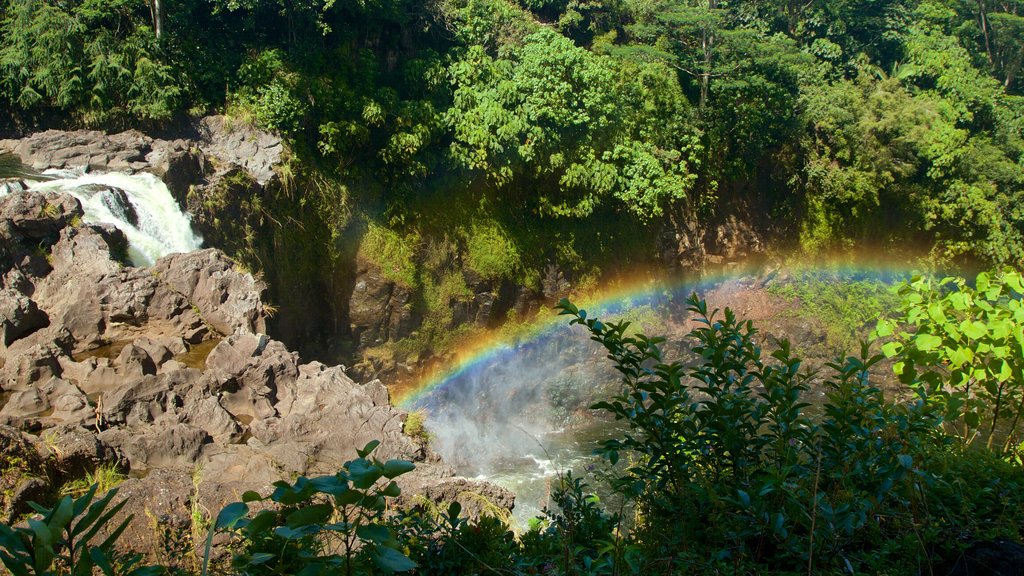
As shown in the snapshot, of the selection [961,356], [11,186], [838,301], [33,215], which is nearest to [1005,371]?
[961,356]

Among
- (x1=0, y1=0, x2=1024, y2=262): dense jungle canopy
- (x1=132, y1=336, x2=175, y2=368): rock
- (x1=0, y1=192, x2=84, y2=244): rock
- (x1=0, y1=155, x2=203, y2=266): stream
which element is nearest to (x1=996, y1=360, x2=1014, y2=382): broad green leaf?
(x1=132, y1=336, x2=175, y2=368): rock

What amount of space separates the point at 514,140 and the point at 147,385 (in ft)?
31.2

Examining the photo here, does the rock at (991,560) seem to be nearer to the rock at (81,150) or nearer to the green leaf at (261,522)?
the green leaf at (261,522)

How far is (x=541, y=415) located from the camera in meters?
16.5

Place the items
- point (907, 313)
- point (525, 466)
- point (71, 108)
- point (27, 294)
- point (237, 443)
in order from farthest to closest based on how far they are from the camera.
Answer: point (525, 466)
point (71, 108)
point (27, 294)
point (237, 443)
point (907, 313)

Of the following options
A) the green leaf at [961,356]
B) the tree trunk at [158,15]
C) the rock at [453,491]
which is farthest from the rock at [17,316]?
the green leaf at [961,356]

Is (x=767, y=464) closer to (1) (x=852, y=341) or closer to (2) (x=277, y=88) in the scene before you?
(2) (x=277, y=88)

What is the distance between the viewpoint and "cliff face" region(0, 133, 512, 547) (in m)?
6.44

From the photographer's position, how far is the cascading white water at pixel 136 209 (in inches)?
423

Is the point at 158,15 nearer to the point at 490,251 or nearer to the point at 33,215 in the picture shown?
the point at 33,215

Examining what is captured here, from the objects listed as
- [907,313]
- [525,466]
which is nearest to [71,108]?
[525,466]

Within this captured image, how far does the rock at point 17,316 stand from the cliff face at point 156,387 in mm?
19

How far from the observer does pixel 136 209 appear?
1130 cm

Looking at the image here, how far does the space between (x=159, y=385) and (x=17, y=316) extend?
2.36 metres
